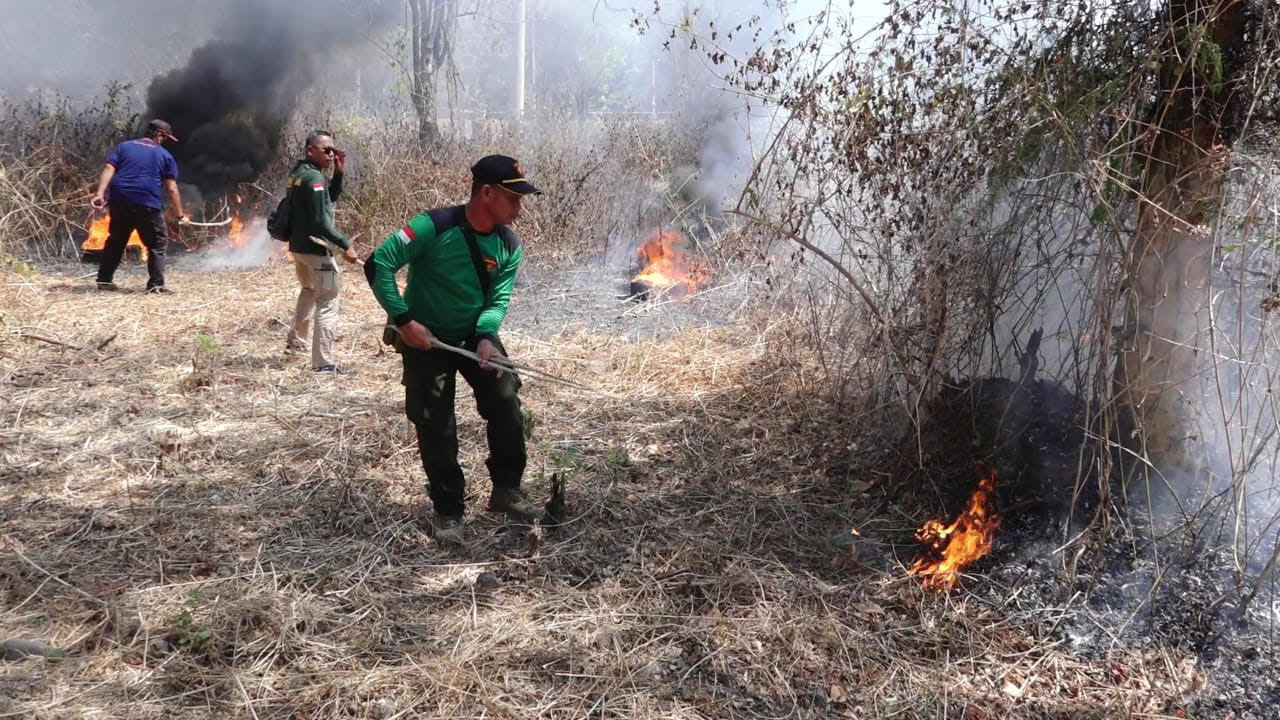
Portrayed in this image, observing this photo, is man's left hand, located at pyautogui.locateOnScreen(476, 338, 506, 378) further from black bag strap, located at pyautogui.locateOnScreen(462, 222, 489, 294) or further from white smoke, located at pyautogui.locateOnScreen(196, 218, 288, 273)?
white smoke, located at pyautogui.locateOnScreen(196, 218, 288, 273)

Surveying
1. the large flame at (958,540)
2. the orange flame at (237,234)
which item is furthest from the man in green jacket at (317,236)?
the orange flame at (237,234)

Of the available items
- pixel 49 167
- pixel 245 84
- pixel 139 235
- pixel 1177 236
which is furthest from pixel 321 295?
pixel 245 84

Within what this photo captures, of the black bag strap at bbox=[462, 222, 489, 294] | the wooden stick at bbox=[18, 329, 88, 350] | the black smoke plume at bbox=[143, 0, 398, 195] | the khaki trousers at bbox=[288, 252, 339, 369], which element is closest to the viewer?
the black bag strap at bbox=[462, 222, 489, 294]

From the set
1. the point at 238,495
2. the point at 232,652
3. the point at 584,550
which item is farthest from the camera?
the point at 238,495

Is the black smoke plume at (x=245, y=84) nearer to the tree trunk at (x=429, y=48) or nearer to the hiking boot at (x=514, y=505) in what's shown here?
the tree trunk at (x=429, y=48)

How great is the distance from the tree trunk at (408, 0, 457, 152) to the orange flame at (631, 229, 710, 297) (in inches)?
170

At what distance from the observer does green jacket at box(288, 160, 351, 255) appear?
6.14 meters

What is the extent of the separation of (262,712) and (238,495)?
180 cm

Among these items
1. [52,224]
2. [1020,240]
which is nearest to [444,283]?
[1020,240]

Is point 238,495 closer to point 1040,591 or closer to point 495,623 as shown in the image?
point 495,623

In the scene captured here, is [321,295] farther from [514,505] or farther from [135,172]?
[135,172]

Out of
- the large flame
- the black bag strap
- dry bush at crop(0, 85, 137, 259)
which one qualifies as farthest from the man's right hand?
dry bush at crop(0, 85, 137, 259)

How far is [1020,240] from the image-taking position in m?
3.98

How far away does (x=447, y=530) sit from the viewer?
3959mm
